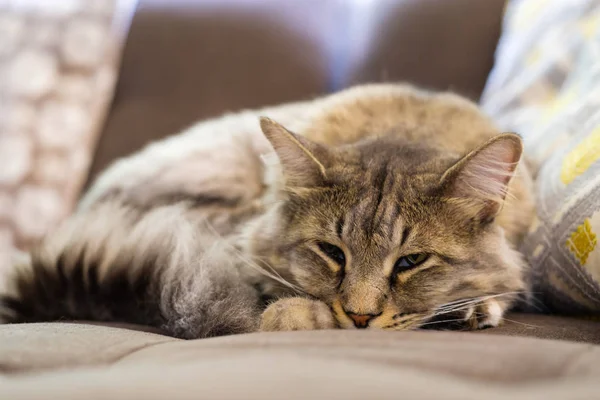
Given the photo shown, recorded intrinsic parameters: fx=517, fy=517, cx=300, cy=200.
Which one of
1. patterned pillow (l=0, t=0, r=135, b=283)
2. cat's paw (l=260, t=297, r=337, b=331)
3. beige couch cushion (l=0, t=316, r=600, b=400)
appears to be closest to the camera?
beige couch cushion (l=0, t=316, r=600, b=400)

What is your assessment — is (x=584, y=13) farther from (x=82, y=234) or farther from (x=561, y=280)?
(x=82, y=234)

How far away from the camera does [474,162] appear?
3.29 feet

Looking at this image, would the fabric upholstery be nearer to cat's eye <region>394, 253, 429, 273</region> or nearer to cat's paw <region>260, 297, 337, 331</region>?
cat's eye <region>394, 253, 429, 273</region>

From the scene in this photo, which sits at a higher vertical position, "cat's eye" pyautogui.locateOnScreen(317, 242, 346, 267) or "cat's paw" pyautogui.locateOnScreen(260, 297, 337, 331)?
"cat's eye" pyautogui.locateOnScreen(317, 242, 346, 267)

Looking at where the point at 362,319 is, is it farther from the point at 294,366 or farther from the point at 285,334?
the point at 294,366

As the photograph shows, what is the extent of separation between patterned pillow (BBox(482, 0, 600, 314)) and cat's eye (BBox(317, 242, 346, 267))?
47cm

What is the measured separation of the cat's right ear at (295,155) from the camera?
1.10 m

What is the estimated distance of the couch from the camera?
56 cm

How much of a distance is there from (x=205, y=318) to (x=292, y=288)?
0.23 m

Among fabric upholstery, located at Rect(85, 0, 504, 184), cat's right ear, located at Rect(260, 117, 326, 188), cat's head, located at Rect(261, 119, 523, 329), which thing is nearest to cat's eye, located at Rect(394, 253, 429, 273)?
cat's head, located at Rect(261, 119, 523, 329)

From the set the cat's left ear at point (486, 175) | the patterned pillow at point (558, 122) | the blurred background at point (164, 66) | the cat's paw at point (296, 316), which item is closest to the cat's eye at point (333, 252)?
the cat's paw at point (296, 316)

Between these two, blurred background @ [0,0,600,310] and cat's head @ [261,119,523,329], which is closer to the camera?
cat's head @ [261,119,523,329]

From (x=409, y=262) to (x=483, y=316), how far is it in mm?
183

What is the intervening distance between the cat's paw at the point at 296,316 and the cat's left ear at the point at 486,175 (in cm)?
35
